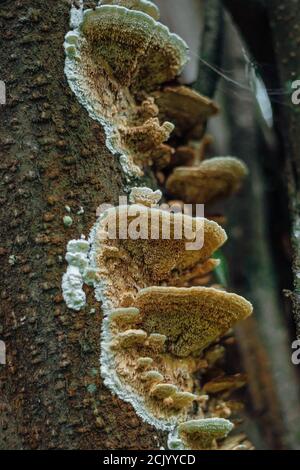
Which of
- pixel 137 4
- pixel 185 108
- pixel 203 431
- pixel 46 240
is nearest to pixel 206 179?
pixel 185 108

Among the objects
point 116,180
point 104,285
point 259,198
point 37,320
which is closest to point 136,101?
point 116,180

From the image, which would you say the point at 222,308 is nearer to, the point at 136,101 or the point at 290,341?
the point at 136,101

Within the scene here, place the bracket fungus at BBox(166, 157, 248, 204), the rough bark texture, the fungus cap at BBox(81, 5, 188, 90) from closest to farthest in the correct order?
1. the rough bark texture
2. the fungus cap at BBox(81, 5, 188, 90)
3. the bracket fungus at BBox(166, 157, 248, 204)

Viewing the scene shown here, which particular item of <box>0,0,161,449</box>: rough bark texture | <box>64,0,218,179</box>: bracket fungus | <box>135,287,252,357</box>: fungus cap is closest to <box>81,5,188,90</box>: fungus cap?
<box>64,0,218,179</box>: bracket fungus

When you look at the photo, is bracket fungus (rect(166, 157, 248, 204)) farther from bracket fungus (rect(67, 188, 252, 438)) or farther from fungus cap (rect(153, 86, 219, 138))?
bracket fungus (rect(67, 188, 252, 438))

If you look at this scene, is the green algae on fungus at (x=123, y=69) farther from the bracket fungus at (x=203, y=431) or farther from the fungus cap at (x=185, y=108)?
the bracket fungus at (x=203, y=431)

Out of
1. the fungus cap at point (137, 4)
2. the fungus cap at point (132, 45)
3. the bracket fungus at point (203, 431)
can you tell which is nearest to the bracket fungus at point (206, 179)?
the fungus cap at point (132, 45)
